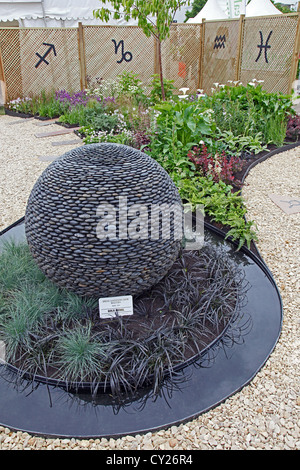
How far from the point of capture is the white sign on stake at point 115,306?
2523 mm

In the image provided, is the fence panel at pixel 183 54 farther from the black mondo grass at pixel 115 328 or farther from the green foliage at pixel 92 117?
the black mondo grass at pixel 115 328

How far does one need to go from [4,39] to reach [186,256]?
9.88 meters

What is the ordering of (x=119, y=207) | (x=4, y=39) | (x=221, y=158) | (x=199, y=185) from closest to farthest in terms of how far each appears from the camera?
1. (x=119, y=207)
2. (x=199, y=185)
3. (x=221, y=158)
4. (x=4, y=39)

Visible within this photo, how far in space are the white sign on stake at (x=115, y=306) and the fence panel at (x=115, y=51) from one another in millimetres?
9600

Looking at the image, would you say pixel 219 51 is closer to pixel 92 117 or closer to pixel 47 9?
pixel 92 117

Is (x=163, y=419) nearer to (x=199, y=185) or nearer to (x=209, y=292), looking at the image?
(x=209, y=292)

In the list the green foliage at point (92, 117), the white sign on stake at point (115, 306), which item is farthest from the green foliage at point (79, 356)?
the green foliage at point (92, 117)

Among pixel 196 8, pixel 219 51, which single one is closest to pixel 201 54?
pixel 219 51

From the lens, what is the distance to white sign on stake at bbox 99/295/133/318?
8.28 feet

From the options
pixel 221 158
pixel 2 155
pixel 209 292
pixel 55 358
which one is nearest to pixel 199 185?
pixel 221 158

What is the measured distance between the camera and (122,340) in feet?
7.92

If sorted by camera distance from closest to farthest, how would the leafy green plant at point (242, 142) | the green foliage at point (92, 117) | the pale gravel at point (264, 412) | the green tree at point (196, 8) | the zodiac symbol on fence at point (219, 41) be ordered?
the pale gravel at point (264, 412), the leafy green plant at point (242, 142), the green foliage at point (92, 117), the zodiac symbol on fence at point (219, 41), the green tree at point (196, 8)

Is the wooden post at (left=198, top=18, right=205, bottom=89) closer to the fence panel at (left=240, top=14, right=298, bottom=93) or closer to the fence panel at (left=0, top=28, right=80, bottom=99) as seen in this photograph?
the fence panel at (left=240, top=14, right=298, bottom=93)

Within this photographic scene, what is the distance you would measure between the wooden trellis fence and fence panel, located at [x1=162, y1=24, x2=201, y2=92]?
30mm
